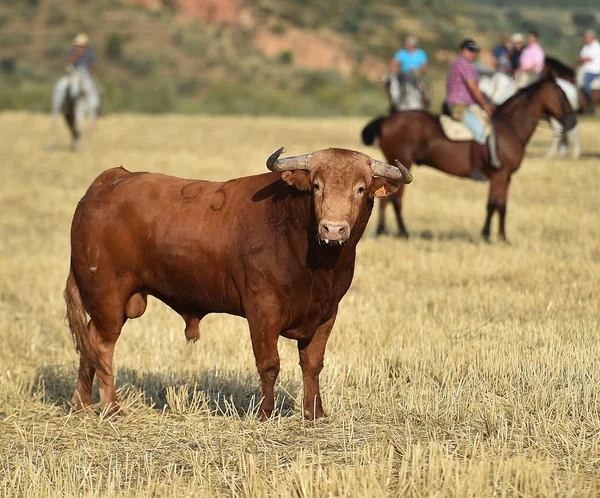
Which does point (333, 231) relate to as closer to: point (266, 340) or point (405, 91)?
point (266, 340)

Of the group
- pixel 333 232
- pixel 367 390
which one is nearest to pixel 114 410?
pixel 367 390

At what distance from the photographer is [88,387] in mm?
7141

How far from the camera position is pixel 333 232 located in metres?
5.69

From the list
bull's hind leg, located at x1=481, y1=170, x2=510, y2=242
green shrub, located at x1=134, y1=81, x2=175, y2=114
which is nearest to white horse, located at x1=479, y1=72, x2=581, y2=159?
bull's hind leg, located at x1=481, y1=170, x2=510, y2=242

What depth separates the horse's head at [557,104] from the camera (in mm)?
14547

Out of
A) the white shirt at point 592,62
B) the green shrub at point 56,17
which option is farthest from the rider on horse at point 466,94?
the green shrub at point 56,17

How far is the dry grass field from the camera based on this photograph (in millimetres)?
5301

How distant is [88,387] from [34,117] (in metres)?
28.2

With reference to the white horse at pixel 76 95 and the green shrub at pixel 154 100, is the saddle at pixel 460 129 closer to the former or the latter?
the white horse at pixel 76 95

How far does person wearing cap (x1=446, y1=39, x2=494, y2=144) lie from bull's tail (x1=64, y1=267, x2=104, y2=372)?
8414mm

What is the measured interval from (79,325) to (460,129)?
8.61 meters

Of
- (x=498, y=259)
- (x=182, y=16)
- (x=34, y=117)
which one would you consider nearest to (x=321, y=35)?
(x=182, y=16)

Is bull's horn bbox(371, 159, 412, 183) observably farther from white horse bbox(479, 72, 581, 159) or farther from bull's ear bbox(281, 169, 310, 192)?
white horse bbox(479, 72, 581, 159)

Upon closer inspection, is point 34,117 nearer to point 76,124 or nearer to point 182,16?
point 76,124
